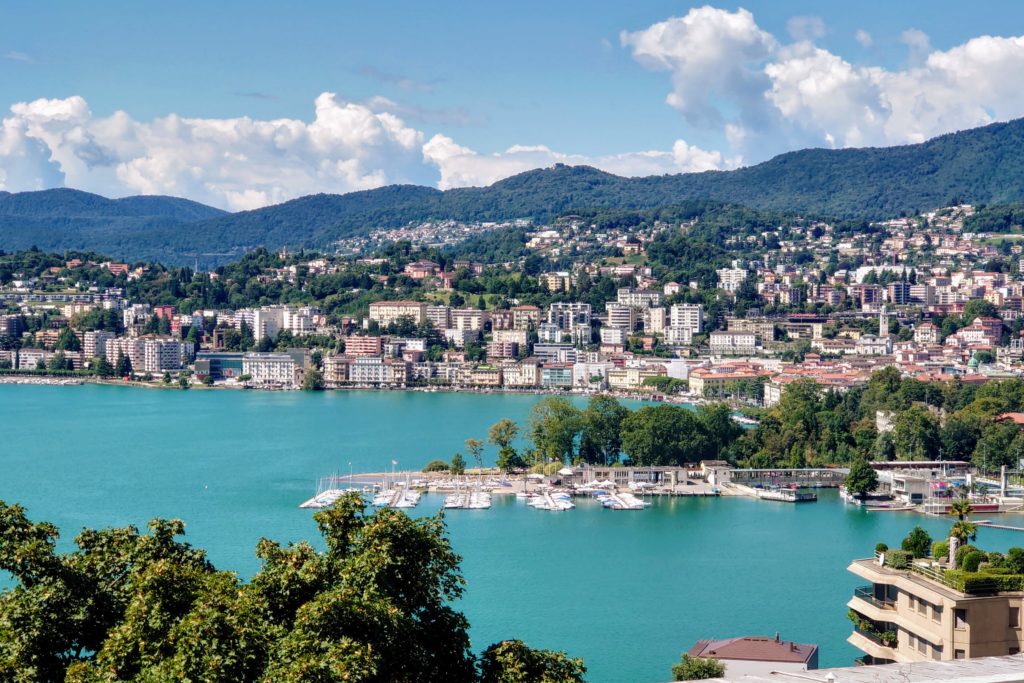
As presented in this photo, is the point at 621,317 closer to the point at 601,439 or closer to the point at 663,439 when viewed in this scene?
the point at 601,439

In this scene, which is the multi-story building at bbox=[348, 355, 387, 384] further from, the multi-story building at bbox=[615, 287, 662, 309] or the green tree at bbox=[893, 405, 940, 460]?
the green tree at bbox=[893, 405, 940, 460]

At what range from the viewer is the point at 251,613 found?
4.37 meters

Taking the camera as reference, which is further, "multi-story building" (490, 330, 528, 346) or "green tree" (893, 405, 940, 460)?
"multi-story building" (490, 330, 528, 346)

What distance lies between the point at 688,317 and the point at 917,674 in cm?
4336

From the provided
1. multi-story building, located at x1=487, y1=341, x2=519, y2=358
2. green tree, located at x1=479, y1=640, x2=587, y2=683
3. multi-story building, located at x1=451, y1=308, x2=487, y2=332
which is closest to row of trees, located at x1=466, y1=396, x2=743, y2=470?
green tree, located at x1=479, y1=640, x2=587, y2=683

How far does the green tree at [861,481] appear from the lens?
738 inches

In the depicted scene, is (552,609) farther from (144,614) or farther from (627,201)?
(627,201)

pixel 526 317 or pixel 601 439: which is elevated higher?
pixel 526 317

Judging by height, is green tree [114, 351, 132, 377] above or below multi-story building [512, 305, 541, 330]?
below

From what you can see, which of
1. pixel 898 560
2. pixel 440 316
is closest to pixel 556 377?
pixel 440 316

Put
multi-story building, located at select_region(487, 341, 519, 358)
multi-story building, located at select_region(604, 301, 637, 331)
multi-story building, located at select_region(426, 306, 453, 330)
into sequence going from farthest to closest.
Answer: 1. multi-story building, located at select_region(604, 301, 637, 331)
2. multi-story building, located at select_region(426, 306, 453, 330)
3. multi-story building, located at select_region(487, 341, 519, 358)

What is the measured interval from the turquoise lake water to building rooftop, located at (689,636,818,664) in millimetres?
590

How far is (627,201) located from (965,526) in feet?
307

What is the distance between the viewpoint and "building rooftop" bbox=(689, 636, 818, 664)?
898cm
